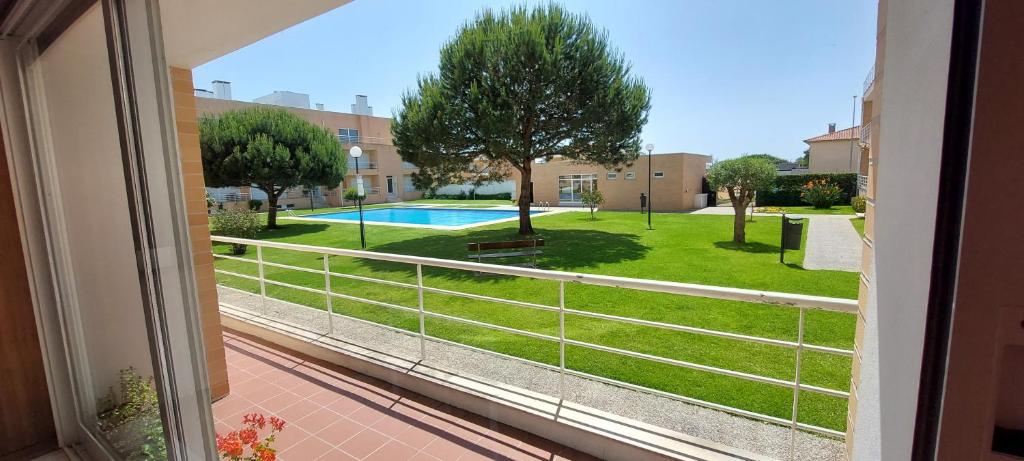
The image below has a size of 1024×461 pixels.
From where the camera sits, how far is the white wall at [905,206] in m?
0.43

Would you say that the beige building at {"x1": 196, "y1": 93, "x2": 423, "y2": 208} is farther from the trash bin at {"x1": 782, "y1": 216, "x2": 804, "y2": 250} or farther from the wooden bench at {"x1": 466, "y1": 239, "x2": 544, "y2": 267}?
the trash bin at {"x1": 782, "y1": 216, "x2": 804, "y2": 250}

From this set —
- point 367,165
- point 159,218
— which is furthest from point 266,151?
point 159,218

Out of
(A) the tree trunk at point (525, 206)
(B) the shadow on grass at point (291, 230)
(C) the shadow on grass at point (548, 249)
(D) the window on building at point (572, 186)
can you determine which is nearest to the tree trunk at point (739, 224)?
(C) the shadow on grass at point (548, 249)

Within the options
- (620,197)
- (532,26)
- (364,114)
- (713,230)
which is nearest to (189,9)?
(532,26)

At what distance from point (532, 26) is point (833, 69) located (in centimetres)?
839

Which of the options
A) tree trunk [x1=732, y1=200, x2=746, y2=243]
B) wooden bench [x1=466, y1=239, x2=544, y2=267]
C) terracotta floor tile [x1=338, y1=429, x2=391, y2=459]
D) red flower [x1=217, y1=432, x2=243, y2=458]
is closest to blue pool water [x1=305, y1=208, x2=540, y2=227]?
wooden bench [x1=466, y1=239, x2=544, y2=267]

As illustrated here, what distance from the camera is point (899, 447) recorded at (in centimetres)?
48

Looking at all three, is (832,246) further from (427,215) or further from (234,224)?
(427,215)

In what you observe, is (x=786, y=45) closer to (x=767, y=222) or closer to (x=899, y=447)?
(x=899, y=447)

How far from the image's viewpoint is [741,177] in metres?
9.32

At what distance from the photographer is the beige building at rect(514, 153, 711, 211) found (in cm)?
1788

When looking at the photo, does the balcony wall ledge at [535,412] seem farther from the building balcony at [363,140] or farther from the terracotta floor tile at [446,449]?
the building balcony at [363,140]

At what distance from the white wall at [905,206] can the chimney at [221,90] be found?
1093 inches

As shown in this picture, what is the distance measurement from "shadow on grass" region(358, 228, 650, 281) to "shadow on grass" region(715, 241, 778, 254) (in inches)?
63.9
